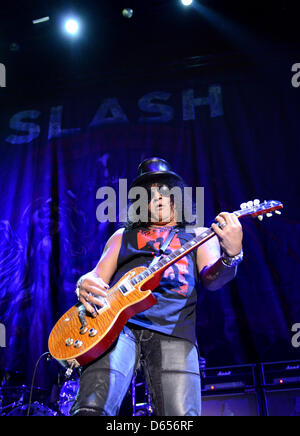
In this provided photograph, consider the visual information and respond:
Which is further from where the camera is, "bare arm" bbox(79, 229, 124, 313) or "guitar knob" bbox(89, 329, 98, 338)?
"bare arm" bbox(79, 229, 124, 313)

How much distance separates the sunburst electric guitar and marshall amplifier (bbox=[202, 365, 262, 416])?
1629 mm

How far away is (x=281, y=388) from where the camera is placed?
336 centimetres

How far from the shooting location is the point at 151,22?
198 inches

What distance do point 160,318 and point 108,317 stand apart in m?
0.32

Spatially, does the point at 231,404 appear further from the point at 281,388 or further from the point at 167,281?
the point at 167,281

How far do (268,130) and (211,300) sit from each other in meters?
2.25

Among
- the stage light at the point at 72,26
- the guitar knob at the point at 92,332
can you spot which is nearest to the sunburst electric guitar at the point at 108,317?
the guitar knob at the point at 92,332

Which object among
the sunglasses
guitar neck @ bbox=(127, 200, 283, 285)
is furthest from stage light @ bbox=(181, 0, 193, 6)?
guitar neck @ bbox=(127, 200, 283, 285)

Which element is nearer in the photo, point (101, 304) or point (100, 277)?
point (101, 304)

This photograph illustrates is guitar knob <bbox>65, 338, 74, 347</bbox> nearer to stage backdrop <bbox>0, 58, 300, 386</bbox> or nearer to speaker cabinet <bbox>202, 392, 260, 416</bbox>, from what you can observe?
speaker cabinet <bbox>202, 392, 260, 416</bbox>

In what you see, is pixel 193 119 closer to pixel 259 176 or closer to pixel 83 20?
pixel 259 176

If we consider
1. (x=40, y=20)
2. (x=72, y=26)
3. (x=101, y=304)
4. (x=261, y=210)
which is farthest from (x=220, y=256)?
(x=40, y=20)

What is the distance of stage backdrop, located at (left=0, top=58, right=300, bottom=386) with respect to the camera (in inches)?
155
